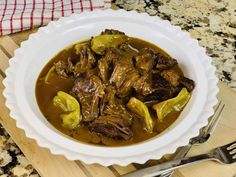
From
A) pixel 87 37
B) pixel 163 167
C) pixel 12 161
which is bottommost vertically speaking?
pixel 12 161

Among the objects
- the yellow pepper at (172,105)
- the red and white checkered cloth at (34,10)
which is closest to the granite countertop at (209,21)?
the red and white checkered cloth at (34,10)

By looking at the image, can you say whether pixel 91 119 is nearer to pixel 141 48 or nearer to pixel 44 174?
pixel 44 174

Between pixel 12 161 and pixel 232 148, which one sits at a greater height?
pixel 232 148

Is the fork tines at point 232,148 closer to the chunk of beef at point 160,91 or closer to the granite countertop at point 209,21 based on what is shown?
the chunk of beef at point 160,91

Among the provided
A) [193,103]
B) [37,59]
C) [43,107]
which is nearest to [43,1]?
[37,59]

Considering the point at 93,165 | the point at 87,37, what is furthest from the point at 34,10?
the point at 93,165

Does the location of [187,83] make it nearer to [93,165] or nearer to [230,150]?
[230,150]
